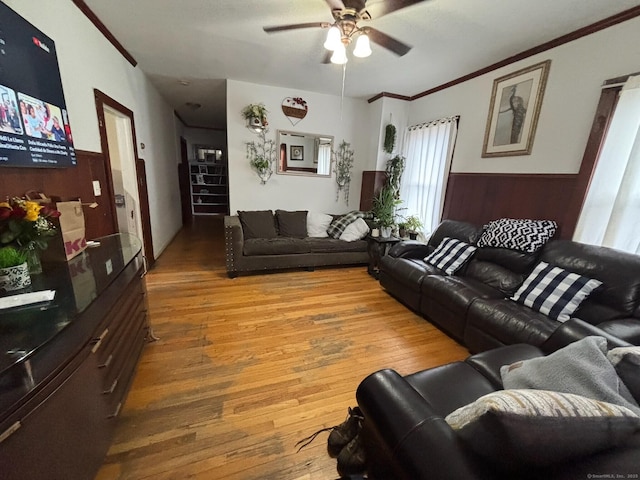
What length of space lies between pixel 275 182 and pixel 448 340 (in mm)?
3303

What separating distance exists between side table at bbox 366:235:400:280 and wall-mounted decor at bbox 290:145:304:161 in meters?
1.80

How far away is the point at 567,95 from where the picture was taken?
2311mm

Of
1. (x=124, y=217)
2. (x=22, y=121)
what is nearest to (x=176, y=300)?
(x=124, y=217)

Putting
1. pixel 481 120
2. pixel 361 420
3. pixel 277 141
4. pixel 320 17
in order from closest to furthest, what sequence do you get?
pixel 361 420 → pixel 320 17 → pixel 481 120 → pixel 277 141

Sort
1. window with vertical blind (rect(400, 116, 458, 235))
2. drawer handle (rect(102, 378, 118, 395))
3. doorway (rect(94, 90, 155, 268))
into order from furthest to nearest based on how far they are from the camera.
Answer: window with vertical blind (rect(400, 116, 458, 235))
doorway (rect(94, 90, 155, 268))
drawer handle (rect(102, 378, 118, 395))

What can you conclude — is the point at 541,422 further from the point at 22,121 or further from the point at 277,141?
the point at 277,141

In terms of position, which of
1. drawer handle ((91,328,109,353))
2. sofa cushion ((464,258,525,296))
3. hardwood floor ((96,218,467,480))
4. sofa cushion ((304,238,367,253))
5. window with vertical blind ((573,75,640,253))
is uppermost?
window with vertical blind ((573,75,640,253))

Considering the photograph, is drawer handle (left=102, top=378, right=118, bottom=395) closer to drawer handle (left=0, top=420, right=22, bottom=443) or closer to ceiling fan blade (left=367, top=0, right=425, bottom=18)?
drawer handle (left=0, top=420, right=22, bottom=443)

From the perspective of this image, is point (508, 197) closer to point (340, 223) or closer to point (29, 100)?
point (340, 223)

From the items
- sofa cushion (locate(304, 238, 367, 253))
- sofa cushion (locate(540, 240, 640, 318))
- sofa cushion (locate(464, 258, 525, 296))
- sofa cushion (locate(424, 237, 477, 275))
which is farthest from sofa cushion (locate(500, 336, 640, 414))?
sofa cushion (locate(304, 238, 367, 253))

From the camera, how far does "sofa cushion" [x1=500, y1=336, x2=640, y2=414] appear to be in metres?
0.80

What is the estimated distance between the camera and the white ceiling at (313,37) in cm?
197

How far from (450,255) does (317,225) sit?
1.96m

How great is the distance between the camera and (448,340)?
228 centimetres
